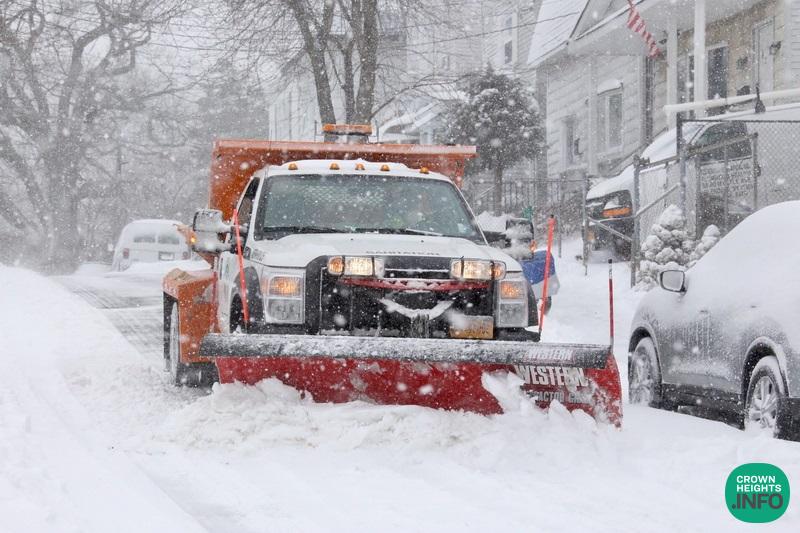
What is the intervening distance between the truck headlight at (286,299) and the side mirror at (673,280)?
2811 millimetres

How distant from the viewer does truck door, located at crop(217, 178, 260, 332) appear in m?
7.64

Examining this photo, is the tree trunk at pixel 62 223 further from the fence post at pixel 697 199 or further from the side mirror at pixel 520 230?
the side mirror at pixel 520 230

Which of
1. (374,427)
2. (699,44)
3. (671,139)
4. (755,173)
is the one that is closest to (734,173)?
(755,173)

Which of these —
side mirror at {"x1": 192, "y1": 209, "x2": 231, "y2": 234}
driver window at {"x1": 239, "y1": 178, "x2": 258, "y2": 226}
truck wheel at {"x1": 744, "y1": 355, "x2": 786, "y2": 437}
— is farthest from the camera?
driver window at {"x1": 239, "y1": 178, "x2": 258, "y2": 226}

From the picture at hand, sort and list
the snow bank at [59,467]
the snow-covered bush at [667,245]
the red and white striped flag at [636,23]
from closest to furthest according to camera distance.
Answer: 1. the snow bank at [59,467]
2. the snow-covered bush at [667,245]
3. the red and white striped flag at [636,23]

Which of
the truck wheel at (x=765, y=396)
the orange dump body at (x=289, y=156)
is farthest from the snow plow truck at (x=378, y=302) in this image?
the truck wheel at (x=765, y=396)

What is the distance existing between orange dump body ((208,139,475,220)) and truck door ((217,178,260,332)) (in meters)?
0.33

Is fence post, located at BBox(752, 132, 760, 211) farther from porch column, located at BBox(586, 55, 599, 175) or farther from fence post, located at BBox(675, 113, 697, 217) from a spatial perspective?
porch column, located at BBox(586, 55, 599, 175)

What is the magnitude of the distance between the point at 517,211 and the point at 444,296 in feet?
67.0

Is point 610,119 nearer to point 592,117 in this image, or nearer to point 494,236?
point 592,117

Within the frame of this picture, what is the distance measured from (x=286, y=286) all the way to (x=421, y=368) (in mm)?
984

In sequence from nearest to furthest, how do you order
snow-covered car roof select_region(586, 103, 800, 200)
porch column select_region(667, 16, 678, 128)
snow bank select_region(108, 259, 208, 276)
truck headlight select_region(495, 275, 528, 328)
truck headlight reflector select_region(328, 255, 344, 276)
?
truck headlight reflector select_region(328, 255, 344, 276)
truck headlight select_region(495, 275, 528, 328)
snow-covered car roof select_region(586, 103, 800, 200)
porch column select_region(667, 16, 678, 128)
snow bank select_region(108, 259, 208, 276)

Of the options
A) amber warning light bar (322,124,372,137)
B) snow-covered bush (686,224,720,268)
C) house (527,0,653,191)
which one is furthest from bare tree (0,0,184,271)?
amber warning light bar (322,124,372,137)

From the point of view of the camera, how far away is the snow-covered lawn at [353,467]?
4.86 metres
